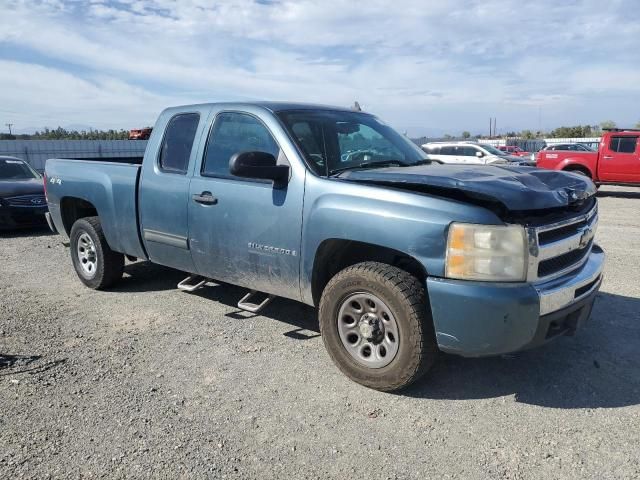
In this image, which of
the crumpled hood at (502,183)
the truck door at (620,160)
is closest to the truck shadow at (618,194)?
the truck door at (620,160)

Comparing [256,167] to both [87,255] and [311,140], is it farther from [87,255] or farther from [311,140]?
[87,255]

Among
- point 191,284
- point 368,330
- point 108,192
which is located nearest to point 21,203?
point 108,192

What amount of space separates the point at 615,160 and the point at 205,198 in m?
15.6

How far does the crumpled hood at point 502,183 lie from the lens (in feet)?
10.0

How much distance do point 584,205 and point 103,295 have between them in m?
4.63

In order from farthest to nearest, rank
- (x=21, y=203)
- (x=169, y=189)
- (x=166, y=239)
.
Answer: (x=21, y=203)
(x=166, y=239)
(x=169, y=189)

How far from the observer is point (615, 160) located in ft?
53.1

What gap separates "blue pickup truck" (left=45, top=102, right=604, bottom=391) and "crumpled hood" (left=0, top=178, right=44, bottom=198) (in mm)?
5384

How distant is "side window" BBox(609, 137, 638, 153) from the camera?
1606cm

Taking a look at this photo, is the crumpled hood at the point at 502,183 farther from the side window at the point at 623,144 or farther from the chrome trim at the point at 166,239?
the side window at the point at 623,144

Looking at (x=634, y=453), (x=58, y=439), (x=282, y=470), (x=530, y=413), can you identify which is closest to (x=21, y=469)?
(x=58, y=439)

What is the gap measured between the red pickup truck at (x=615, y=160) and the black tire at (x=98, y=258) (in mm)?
15247

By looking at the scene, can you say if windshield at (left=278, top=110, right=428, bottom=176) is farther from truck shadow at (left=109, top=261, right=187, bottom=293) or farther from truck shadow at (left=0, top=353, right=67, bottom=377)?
truck shadow at (left=109, top=261, right=187, bottom=293)

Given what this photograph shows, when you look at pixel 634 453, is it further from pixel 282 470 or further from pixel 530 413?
pixel 282 470
